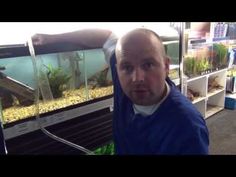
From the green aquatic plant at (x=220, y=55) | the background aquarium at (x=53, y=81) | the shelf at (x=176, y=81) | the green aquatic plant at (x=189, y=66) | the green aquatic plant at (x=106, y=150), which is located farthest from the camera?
the green aquatic plant at (x=220, y=55)

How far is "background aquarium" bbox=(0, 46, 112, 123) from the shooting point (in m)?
1.02

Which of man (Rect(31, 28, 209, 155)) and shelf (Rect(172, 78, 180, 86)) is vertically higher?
man (Rect(31, 28, 209, 155))

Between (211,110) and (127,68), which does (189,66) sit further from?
(127,68)

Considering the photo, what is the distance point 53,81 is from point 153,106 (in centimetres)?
51

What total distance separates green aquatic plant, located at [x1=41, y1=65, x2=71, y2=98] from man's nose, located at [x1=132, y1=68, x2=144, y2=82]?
1.55 ft

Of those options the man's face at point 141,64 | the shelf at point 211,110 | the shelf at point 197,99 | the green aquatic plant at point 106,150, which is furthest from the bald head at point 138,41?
the shelf at point 211,110

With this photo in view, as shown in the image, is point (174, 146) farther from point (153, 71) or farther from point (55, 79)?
point (55, 79)

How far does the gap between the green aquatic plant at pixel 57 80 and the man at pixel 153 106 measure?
268 mm

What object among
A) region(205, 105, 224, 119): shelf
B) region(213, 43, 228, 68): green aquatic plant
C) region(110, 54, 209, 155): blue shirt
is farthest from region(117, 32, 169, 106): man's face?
region(205, 105, 224, 119): shelf

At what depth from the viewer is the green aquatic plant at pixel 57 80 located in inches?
49.7

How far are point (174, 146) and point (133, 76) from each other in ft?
0.96

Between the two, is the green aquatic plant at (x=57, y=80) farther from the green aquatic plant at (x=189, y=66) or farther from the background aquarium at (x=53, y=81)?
the green aquatic plant at (x=189, y=66)

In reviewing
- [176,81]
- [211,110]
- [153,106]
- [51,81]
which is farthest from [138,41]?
[211,110]

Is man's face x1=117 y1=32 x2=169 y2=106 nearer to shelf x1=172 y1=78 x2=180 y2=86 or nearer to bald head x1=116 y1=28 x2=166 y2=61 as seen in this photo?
bald head x1=116 y1=28 x2=166 y2=61
